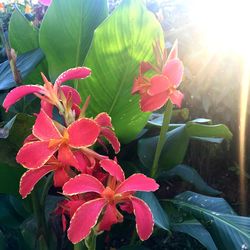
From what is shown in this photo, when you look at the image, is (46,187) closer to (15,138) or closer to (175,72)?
(15,138)

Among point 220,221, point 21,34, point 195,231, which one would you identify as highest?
point 21,34

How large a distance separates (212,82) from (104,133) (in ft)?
3.01

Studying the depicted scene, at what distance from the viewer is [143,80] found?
0.86 meters

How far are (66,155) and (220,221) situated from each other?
0.42 meters

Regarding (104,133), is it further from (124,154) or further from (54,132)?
(124,154)

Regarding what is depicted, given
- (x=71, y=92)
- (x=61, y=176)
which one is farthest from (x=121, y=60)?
(x=61, y=176)

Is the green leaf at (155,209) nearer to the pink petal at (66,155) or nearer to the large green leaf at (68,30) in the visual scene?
the pink petal at (66,155)

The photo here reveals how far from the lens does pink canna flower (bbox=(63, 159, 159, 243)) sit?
2.14ft

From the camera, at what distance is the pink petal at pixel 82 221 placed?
0.65 meters

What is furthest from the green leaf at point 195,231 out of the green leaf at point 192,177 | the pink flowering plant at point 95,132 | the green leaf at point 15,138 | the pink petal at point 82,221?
the pink petal at point 82,221

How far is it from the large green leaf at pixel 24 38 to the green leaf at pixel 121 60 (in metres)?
0.33

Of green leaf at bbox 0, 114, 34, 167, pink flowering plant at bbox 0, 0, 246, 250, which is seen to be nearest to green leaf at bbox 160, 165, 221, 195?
pink flowering plant at bbox 0, 0, 246, 250

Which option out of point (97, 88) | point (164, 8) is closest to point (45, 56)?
point (97, 88)

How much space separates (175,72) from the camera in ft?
2.62
